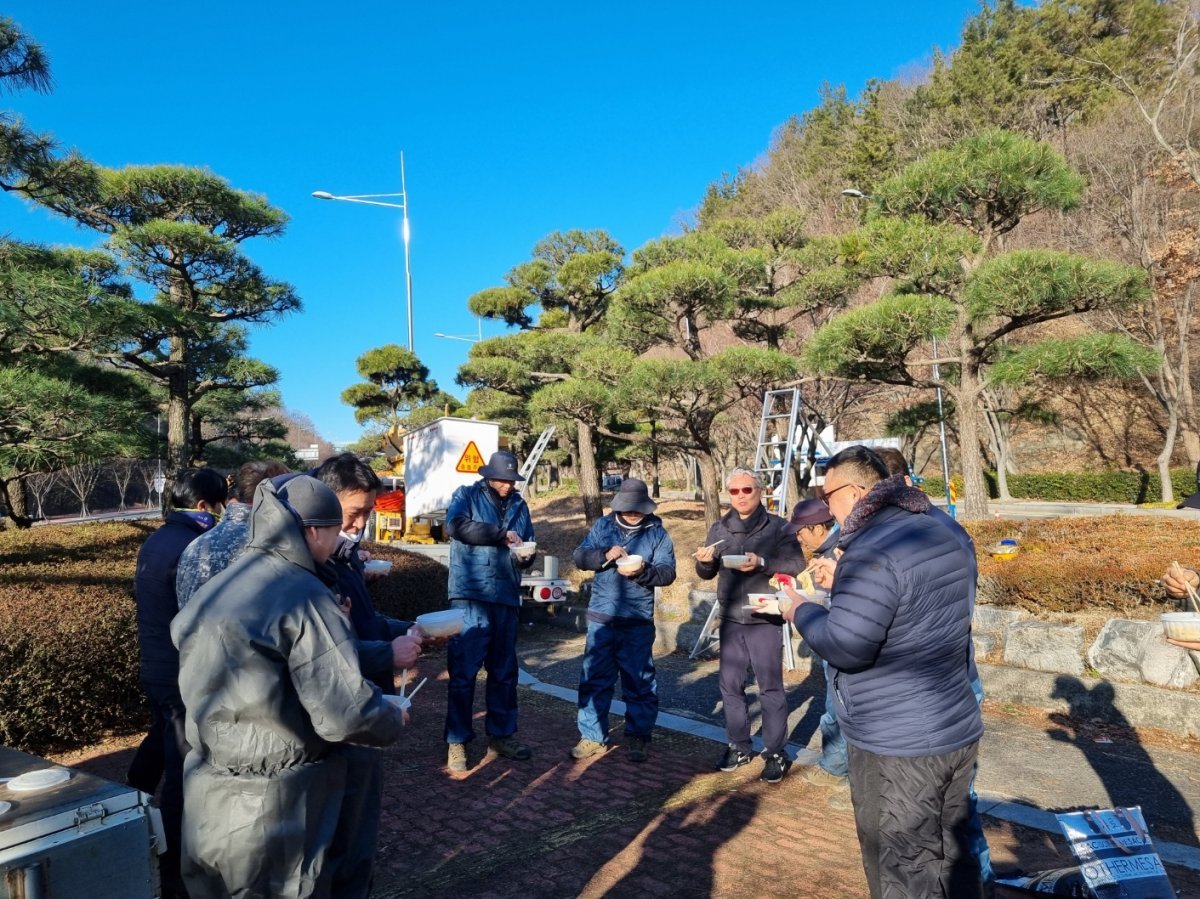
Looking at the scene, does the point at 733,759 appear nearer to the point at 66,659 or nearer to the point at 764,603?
the point at 764,603

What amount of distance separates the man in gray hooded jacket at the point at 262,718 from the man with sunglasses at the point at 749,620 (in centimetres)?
302

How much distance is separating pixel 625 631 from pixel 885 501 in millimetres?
2821

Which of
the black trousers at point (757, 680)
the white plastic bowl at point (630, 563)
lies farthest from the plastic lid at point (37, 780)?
the black trousers at point (757, 680)

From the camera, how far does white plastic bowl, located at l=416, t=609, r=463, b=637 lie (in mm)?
3131

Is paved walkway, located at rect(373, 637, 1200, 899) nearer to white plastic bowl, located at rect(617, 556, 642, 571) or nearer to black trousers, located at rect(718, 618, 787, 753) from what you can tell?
black trousers, located at rect(718, 618, 787, 753)

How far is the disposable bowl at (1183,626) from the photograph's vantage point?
3.02 meters

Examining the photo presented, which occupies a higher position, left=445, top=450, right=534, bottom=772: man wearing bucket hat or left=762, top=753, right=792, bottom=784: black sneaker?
left=445, top=450, right=534, bottom=772: man wearing bucket hat

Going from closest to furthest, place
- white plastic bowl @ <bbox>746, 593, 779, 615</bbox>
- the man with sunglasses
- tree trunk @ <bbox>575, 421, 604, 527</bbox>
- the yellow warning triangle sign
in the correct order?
white plastic bowl @ <bbox>746, 593, 779, 615</bbox> < the man with sunglasses < the yellow warning triangle sign < tree trunk @ <bbox>575, 421, 604, 527</bbox>

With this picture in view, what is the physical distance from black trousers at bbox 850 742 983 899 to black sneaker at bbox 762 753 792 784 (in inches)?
76.2

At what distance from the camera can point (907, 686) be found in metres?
2.55

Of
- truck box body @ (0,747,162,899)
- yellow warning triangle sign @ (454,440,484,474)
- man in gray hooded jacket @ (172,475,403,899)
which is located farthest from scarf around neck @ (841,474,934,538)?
yellow warning triangle sign @ (454,440,484,474)

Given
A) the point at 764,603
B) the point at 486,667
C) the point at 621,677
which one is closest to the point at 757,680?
the point at 621,677

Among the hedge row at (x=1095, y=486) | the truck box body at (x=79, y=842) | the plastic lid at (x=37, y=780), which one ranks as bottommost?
the hedge row at (x=1095, y=486)

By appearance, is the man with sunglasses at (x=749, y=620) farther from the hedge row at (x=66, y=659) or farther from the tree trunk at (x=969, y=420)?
the tree trunk at (x=969, y=420)
